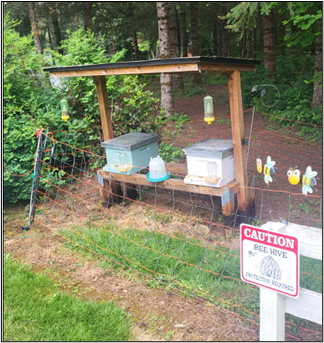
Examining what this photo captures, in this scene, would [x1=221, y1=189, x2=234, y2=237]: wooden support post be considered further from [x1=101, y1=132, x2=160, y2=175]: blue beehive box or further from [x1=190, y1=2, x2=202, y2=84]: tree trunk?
[x1=190, y1=2, x2=202, y2=84]: tree trunk

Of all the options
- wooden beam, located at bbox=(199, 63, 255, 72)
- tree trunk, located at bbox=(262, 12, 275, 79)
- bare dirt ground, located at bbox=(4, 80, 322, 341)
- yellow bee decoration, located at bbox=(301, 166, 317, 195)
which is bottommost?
bare dirt ground, located at bbox=(4, 80, 322, 341)

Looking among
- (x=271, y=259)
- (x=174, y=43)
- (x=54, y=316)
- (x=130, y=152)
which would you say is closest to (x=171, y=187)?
(x=130, y=152)

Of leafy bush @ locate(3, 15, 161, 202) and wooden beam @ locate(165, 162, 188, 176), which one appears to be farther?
leafy bush @ locate(3, 15, 161, 202)

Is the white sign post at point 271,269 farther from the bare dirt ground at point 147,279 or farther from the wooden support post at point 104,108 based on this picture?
the wooden support post at point 104,108

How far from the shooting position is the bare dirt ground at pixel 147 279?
291 centimetres

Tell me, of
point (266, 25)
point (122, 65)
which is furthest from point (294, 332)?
point (266, 25)

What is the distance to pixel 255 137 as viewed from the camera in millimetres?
8305

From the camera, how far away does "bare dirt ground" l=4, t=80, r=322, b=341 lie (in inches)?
115

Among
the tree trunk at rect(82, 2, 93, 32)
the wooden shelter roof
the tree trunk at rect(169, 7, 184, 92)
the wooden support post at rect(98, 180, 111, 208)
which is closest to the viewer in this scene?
the wooden shelter roof

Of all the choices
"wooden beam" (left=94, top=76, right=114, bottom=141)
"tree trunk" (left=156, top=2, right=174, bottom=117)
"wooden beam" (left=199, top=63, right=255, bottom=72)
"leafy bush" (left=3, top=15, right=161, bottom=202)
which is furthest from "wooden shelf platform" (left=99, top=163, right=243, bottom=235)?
"tree trunk" (left=156, top=2, right=174, bottom=117)

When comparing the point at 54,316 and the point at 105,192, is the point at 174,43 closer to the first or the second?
the point at 105,192

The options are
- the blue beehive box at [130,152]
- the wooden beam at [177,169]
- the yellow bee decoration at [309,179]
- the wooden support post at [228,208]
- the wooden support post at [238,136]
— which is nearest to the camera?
the yellow bee decoration at [309,179]

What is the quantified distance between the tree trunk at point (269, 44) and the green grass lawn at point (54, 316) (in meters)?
9.82

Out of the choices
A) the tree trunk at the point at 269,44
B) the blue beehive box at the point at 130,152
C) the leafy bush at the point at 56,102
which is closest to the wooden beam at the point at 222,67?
the blue beehive box at the point at 130,152
